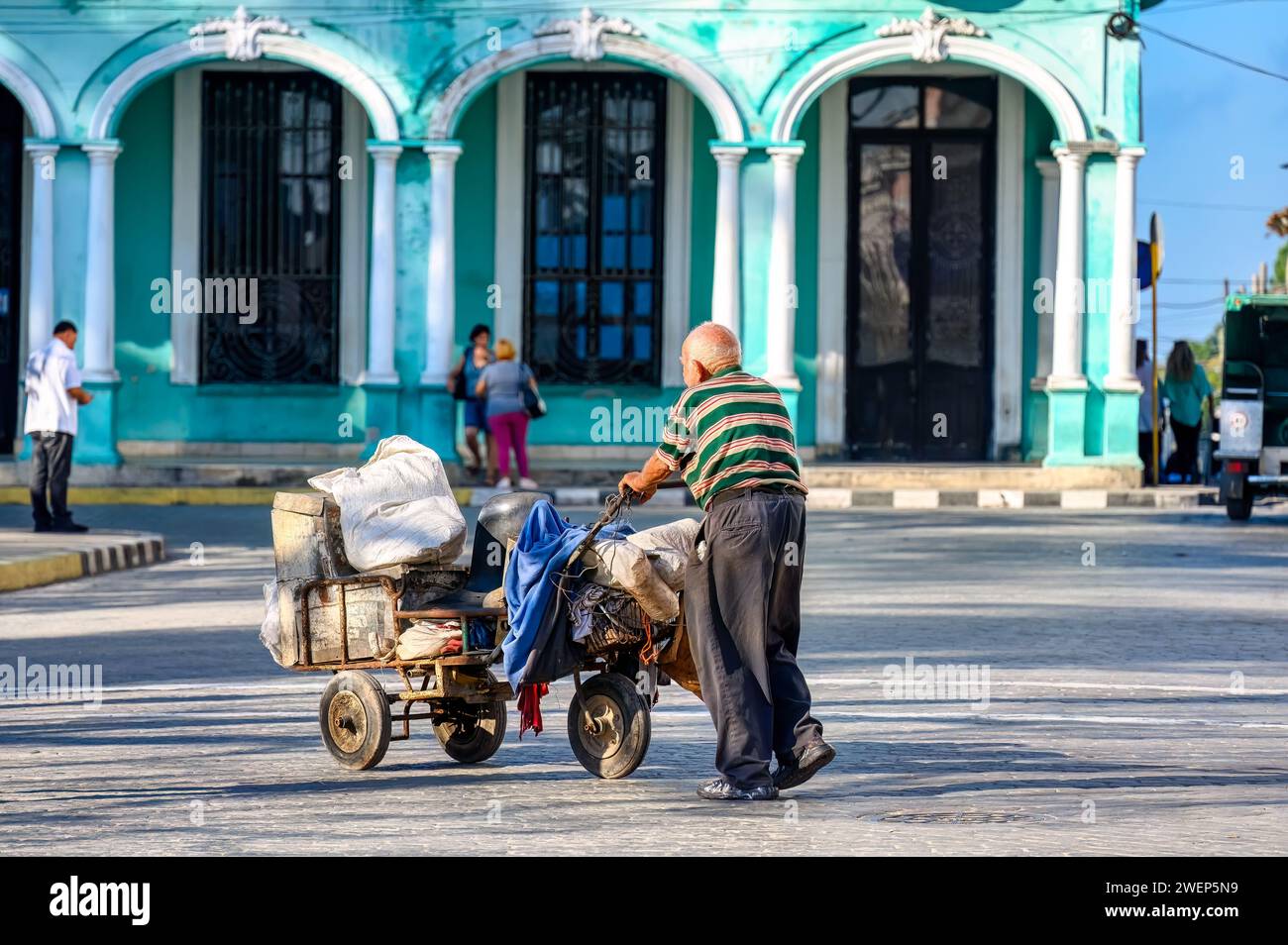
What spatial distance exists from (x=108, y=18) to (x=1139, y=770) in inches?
729

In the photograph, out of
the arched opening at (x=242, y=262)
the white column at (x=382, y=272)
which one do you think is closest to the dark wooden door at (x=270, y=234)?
the arched opening at (x=242, y=262)

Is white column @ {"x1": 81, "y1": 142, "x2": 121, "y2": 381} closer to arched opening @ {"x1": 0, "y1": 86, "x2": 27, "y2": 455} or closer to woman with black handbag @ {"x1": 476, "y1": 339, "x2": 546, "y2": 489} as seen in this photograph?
arched opening @ {"x1": 0, "y1": 86, "x2": 27, "y2": 455}

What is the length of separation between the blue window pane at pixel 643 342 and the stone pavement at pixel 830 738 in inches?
384

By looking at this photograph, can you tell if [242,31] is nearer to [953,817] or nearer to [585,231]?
[585,231]

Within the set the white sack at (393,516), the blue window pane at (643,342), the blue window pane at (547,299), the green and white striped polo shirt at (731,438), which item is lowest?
the white sack at (393,516)

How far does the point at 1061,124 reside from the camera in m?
24.3

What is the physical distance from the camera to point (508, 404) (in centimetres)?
2308

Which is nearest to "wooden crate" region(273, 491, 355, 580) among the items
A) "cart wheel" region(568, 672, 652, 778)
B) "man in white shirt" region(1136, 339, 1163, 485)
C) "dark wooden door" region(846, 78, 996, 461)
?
"cart wheel" region(568, 672, 652, 778)

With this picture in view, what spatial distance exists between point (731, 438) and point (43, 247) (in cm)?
1753

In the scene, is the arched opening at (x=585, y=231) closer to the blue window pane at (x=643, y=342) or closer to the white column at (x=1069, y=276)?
the blue window pane at (x=643, y=342)

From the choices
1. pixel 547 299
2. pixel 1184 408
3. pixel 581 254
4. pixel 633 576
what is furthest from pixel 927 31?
pixel 633 576

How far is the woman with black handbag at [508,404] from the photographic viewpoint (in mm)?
23062

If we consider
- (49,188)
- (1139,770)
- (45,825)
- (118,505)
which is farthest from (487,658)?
(49,188)

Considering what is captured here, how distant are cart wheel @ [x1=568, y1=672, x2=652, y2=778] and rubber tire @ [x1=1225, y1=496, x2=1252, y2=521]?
575 inches
